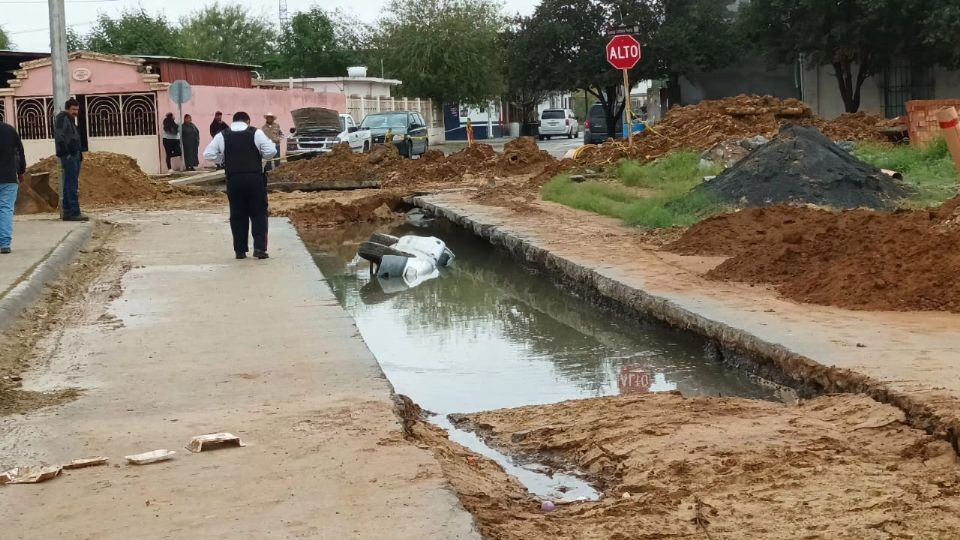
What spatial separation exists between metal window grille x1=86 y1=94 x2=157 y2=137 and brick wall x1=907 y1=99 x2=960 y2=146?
23817mm

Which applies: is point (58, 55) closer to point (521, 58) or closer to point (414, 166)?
point (414, 166)

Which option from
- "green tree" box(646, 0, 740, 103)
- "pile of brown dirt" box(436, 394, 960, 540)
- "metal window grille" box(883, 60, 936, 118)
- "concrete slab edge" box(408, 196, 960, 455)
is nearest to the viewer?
"pile of brown dirt" box(436, 394, 960, 540)

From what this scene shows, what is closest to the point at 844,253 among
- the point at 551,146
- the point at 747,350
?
the point at 747,350

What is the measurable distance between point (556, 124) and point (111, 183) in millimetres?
46437

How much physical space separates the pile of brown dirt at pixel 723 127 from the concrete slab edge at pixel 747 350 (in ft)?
37.1

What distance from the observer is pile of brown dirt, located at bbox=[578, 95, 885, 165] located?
2661 centimetres

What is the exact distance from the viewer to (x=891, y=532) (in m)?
4.64

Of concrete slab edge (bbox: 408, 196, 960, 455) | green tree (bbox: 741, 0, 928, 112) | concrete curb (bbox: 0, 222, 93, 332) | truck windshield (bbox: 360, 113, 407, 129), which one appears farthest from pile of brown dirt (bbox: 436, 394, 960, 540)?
truck windshield (bbox: 360, 113, 407, 129)

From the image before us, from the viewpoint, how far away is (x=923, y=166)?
19766mm

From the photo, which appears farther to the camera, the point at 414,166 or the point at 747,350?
the point at 414,166

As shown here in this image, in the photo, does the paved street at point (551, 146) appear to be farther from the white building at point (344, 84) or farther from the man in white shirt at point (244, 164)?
the man in white shirt at point (244, 164)

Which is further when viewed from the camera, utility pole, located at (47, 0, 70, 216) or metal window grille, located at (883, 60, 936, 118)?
metal window grille, located at (883, 60, 936, 118)

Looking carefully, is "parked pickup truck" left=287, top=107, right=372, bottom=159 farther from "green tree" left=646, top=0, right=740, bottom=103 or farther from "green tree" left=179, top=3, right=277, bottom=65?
"green tree" left=179, top=3, right=277, bottom=65

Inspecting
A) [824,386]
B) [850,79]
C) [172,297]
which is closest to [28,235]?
[172,297]
